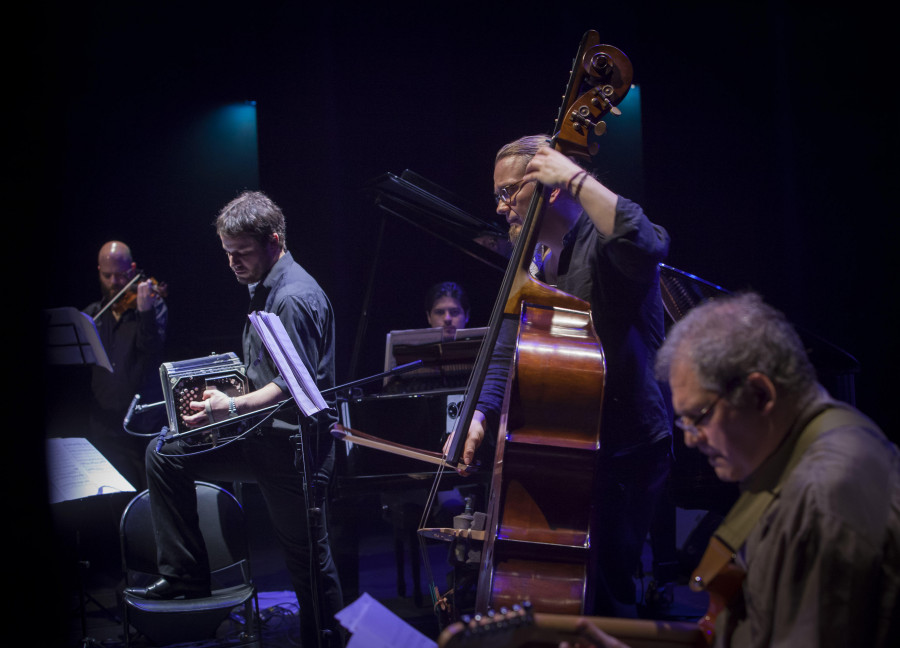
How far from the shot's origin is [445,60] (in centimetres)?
639

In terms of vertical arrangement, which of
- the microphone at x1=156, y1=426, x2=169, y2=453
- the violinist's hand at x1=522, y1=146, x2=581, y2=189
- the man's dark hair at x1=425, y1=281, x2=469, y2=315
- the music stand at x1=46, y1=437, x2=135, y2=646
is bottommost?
the music stand at x1=46, y1=437, x2=135, y2=646

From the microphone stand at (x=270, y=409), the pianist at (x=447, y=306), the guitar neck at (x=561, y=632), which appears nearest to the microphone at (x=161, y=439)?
the microphone stand at (x=270, y=409)

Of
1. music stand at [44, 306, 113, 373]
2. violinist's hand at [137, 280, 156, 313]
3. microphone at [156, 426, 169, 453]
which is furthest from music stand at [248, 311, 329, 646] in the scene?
violinist's hand at [137, 280, 156, 313]

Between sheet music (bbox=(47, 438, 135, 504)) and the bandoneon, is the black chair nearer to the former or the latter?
sheet music (bbox=(47, 438, 135, 504))

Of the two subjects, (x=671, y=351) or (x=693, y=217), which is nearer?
(x=671, y=351)

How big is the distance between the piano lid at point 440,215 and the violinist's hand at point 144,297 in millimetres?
1935

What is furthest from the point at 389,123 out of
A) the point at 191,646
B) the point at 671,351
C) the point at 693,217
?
the point at 671,351

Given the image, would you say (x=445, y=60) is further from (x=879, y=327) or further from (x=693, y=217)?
(x=879, y=327)

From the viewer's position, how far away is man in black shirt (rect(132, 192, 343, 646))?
10.3 ft

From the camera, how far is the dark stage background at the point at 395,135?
530cm

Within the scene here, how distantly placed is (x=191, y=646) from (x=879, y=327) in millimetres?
4611

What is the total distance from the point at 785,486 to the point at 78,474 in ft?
10.7

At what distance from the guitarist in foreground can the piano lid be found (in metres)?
3.28

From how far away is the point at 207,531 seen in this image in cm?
371
